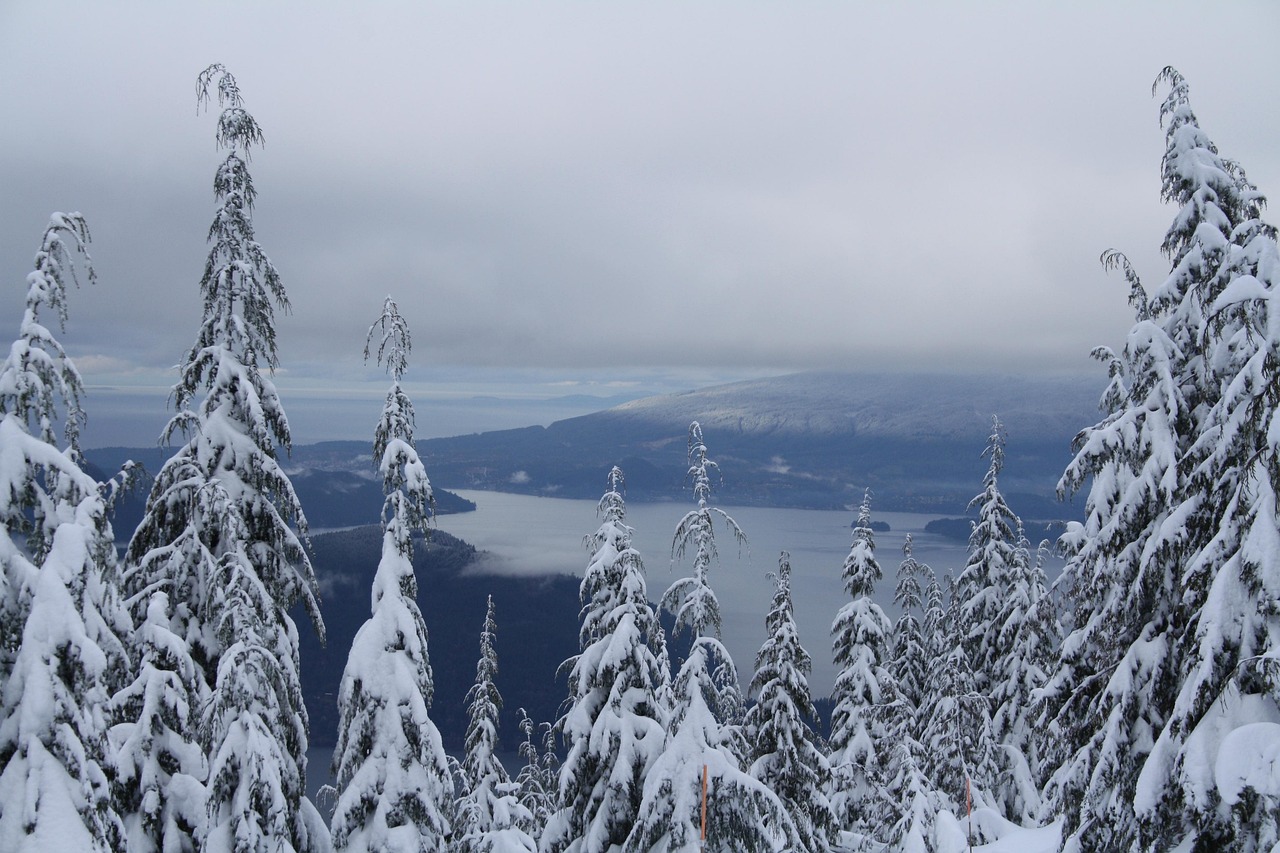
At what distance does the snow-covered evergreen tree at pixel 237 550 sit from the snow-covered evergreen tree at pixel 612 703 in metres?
4.41

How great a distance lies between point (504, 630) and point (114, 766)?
173 meters

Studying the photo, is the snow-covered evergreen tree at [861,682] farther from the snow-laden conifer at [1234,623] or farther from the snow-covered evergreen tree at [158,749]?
the snow-covered evergreen tree at [158,749]

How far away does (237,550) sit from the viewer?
41.5ft

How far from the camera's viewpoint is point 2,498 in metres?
8.18

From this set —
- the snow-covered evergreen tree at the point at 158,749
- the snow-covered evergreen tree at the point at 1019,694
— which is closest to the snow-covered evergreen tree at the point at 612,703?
the snow-covered evergreen tree at the point at 158,749

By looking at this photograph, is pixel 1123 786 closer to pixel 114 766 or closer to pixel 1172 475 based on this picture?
pixel 1172 475

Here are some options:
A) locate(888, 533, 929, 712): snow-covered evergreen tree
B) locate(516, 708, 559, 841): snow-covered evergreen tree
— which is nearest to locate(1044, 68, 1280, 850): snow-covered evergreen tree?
locate(888, 533, 929, 712): snow-covered evergreen tree

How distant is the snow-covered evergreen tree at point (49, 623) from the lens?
7.93 m

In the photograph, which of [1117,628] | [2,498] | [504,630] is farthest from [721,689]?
[504,630]

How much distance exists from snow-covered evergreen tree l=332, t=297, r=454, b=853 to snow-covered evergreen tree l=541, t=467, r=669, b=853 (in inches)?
101

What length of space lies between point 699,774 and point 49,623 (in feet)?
29.7

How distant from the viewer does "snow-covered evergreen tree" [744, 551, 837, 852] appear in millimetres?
17594

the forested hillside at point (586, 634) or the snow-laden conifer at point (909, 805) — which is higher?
the forested hillside at point (586, 634)

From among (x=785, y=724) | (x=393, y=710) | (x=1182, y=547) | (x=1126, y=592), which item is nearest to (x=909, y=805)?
(x=785, y=724)
